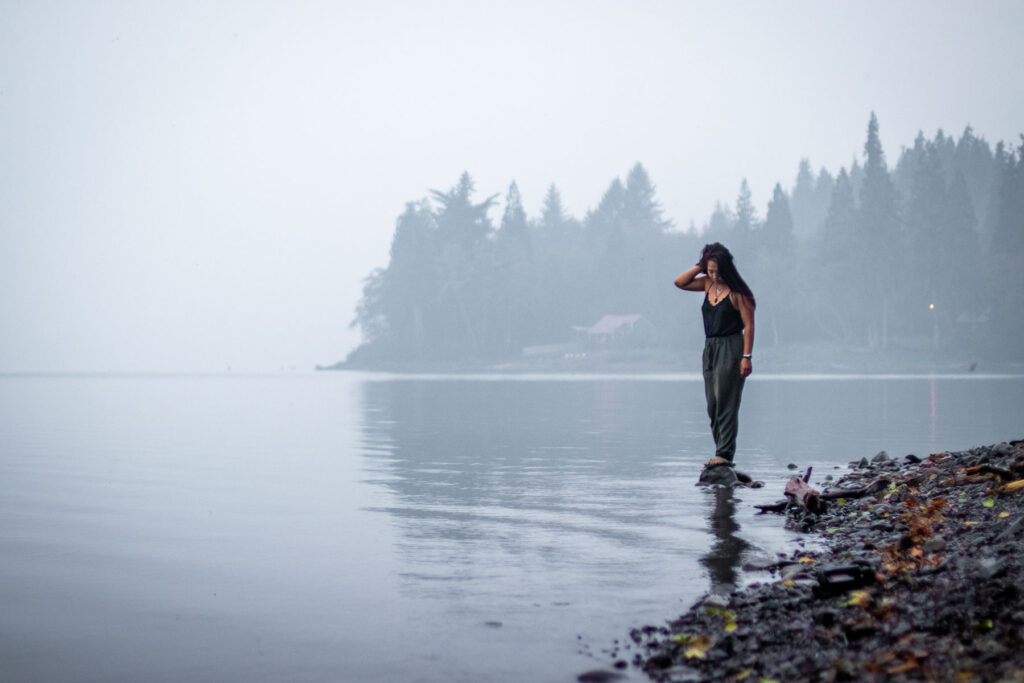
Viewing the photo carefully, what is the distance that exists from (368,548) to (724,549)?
7.95 ft

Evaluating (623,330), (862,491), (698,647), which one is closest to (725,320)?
(862,491)

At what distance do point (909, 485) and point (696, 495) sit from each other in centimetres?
188

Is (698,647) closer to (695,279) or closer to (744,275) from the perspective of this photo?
(695,279)

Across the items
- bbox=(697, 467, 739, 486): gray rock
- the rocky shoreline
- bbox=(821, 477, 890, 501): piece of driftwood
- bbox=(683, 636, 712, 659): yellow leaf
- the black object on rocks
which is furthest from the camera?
bbox=(697, 467, 739, 486): gray rock

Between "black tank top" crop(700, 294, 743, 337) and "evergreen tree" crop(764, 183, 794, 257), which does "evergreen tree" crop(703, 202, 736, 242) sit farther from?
"black tank top" crop(700, 294, 743, 337)

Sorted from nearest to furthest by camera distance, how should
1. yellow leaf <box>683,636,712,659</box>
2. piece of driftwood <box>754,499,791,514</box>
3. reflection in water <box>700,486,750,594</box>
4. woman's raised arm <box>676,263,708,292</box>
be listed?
yellow leaf <box>683,636,712,659</box> → reflection in water <box>700,486,750,594</box> → piece of driftwood <box>754,499,791,514</box> → woman's raised arm <box>676,263,708,292</box>

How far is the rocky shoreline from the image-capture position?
11.9 feet

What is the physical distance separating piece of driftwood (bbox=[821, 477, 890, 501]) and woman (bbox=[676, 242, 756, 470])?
1.54 metres

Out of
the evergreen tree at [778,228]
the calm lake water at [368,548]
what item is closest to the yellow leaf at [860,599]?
the calm lake water at [368,548]

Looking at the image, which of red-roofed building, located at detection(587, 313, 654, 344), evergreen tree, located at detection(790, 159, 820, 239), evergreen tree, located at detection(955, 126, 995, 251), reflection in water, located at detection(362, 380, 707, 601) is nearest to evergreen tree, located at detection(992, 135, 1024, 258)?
evergreen tree, located at detection(955, 126, 995, 251)

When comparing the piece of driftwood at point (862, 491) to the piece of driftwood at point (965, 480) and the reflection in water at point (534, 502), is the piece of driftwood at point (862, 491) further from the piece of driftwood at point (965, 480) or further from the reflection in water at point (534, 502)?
the reflection in water at point (534, 502)

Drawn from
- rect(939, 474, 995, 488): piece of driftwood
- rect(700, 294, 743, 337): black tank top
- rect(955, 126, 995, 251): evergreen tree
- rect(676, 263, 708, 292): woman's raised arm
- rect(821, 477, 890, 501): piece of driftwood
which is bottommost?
rect(821, 477, 890, 501): piece of driftwood

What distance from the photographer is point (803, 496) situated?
25.7 feet

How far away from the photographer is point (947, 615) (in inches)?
158
